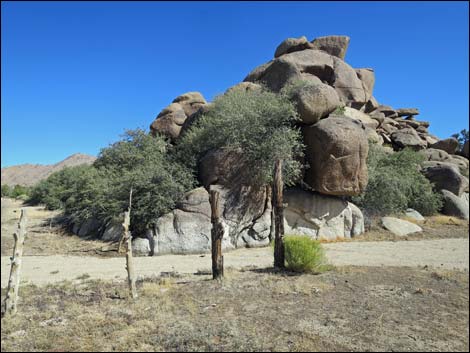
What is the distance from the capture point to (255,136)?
15.4 m

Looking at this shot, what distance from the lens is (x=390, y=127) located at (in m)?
33.0

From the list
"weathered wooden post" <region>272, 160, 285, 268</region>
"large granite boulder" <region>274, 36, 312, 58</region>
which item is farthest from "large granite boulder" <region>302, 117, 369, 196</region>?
"large granite boulder" <region>274, 36, 312, 58</region>

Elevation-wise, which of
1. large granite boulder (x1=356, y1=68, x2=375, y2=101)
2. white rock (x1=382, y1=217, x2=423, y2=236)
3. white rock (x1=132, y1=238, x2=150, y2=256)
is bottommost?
white rock (x1=132, y1=238, x2=150, y2=256)

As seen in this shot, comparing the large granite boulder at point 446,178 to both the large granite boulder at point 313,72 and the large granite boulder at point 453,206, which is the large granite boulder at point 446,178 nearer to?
the large granite boulder at point 453,206

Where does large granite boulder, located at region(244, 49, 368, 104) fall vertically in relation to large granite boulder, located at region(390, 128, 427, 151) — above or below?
above

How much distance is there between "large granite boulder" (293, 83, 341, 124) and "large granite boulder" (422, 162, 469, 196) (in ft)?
40.5

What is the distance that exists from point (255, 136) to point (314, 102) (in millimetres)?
3148

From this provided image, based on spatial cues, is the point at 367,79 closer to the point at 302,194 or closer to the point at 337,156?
the point at 337,156

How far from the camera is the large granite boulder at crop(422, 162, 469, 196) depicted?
23.7 metres

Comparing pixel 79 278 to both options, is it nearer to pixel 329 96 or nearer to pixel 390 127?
pixel 329 96

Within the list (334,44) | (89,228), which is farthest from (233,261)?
(334,44)

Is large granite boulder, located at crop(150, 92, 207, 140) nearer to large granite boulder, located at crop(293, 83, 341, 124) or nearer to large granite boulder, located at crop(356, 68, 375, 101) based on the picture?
large granite boulder, located at crop(293, 83, 341, 124)

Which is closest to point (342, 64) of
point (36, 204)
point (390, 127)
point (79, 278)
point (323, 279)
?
point (390, 127)

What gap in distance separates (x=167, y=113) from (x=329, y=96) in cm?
1131
